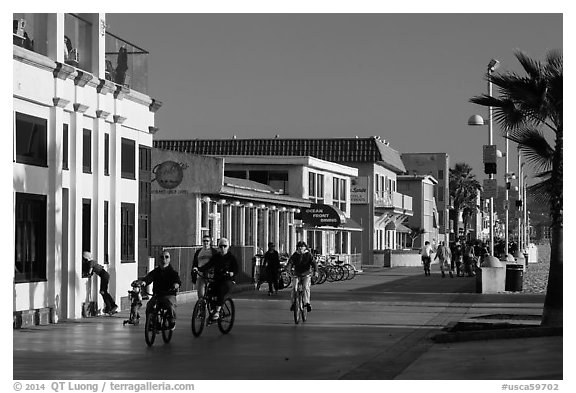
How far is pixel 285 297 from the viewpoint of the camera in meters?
37.4

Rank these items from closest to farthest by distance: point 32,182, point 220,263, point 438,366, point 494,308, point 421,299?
point 438,366
point 220,263
point 32,182
point 494,308
point 421,299

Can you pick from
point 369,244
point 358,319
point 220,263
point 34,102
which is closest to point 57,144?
point 34,102

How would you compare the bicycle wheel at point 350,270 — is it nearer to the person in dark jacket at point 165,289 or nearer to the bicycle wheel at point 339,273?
the bicycle wheel at point 339,273

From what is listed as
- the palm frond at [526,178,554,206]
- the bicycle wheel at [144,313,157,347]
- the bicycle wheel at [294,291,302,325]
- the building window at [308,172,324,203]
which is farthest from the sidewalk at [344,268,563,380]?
the building window at [308,172,324,203]

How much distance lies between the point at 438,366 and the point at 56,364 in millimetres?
5146

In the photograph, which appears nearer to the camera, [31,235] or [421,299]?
[31,235]

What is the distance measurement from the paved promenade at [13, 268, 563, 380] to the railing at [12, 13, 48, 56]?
565 cm

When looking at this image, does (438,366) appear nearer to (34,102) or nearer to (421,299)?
(34,102)

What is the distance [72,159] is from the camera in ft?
86.5

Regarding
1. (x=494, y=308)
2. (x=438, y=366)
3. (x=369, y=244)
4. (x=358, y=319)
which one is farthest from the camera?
(x=369, y=244)

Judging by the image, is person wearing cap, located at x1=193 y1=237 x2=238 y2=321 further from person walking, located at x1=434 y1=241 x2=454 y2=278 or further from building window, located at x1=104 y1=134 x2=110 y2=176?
person walking, located at x1=434 y1=241 x2=454 y2=278

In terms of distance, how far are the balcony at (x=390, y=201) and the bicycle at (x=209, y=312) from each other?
193 ft

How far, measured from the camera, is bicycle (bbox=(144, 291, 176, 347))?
1992cm

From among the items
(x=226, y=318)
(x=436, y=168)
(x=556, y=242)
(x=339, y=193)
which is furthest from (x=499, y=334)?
(x=436, y=168)
